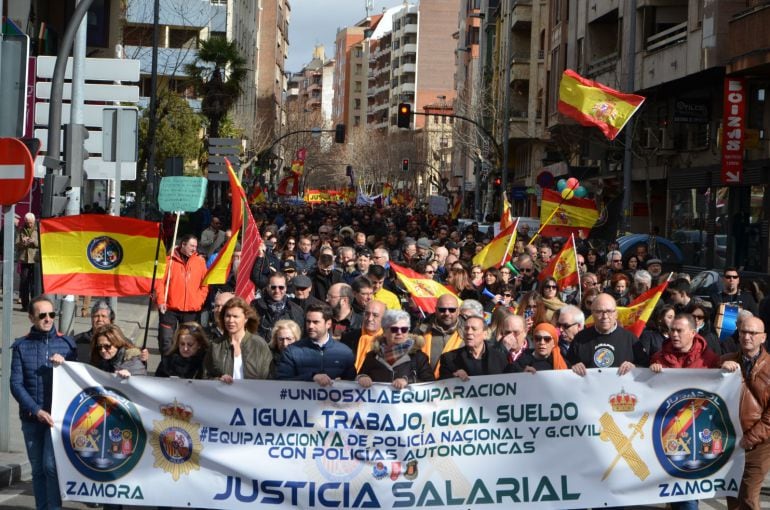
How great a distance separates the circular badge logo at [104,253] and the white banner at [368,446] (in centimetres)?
218

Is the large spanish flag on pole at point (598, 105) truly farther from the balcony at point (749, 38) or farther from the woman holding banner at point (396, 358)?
the woman holding banner at point (396, 358)

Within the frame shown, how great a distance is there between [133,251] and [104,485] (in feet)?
8.45

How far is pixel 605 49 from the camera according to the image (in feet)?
137

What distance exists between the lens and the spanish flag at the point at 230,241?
39.6 feet

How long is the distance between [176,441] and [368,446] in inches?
45.1

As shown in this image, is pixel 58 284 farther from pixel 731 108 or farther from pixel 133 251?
pixel 731 108

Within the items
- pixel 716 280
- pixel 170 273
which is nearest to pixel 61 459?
pixel 170 273

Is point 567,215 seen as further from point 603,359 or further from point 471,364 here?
point 471,364

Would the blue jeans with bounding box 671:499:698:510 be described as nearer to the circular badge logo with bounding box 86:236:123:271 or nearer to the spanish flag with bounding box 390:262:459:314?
the circular badge logo with bounding box 86:236:123:271

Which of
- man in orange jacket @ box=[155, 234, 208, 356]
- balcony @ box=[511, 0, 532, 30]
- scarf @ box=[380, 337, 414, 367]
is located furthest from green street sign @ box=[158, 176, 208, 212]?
balcony @ box=[511, 0, 532, 30]

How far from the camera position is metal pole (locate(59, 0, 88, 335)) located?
1381cm

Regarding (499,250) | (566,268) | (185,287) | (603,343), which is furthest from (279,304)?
(499,250)

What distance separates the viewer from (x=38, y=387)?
821cm

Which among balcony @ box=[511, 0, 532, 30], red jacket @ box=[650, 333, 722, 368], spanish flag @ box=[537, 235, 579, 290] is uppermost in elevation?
balcony @ box=[511, 0, 532, 30]
